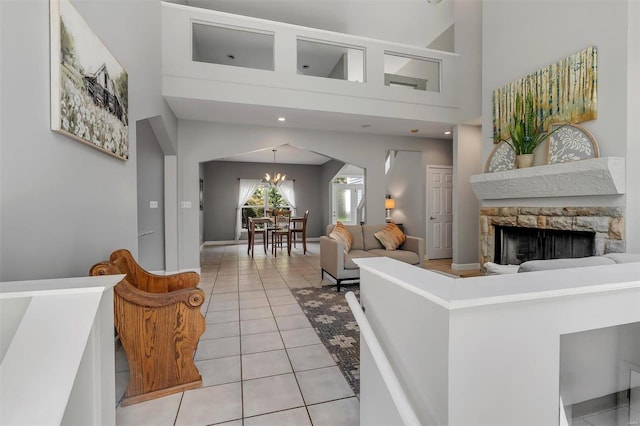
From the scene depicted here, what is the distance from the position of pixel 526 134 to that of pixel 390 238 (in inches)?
83.7

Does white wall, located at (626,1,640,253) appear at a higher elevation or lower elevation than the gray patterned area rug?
higher

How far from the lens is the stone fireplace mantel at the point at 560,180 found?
266cm

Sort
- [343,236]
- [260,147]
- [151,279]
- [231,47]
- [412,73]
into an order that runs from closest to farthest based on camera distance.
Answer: [151,279] < [343,236] < [260,147] < [231,47] < [412,73]

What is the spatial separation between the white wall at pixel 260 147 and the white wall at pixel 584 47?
2.23 m

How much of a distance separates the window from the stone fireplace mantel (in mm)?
7179

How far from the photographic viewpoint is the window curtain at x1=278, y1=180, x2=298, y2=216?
10.2 meters

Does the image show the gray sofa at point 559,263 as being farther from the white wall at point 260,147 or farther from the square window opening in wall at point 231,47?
the square window opening in wall at point 231,47

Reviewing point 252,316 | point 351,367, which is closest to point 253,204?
point 252,316

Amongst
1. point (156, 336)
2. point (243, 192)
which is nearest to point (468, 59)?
point (156, 336)

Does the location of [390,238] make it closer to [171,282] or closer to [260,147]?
[260,147]

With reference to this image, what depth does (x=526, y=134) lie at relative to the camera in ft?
11.5

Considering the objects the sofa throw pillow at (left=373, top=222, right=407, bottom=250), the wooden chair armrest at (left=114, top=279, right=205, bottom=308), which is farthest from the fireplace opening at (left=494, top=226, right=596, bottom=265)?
the wooden chair armrest at (left=114, top=279, right=205, bottom=308)

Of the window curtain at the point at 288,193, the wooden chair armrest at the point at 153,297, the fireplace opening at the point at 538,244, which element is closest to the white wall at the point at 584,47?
the fireplace opening at the point at 538,244

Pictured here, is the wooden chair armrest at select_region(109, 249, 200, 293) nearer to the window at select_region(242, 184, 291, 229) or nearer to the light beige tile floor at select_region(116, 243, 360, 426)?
the light beige tile floor at select_region(116, 243, 360, 426)
